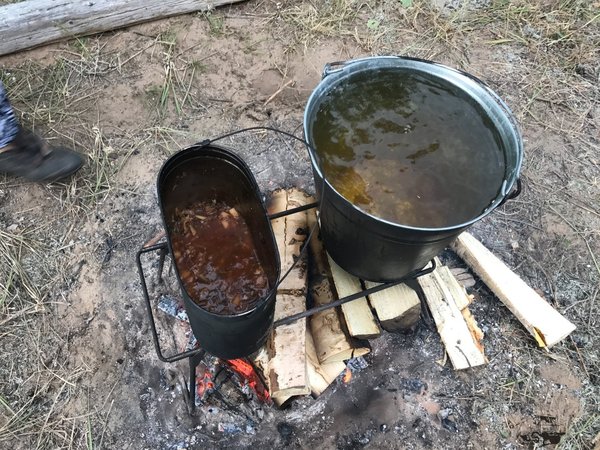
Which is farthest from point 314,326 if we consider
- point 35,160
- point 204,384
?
point 35,160

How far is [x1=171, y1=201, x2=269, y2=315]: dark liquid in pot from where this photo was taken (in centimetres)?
212

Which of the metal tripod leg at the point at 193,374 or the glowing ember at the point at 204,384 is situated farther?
the glowing ember at the point at 204,384

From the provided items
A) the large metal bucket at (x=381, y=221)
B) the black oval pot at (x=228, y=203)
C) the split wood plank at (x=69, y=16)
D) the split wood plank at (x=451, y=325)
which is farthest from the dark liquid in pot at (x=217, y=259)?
the split wood plank at (x=69, y=16)

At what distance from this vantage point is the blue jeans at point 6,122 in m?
2.66

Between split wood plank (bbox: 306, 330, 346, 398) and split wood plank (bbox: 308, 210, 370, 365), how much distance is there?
0.02m

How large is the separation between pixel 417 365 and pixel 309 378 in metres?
0.64

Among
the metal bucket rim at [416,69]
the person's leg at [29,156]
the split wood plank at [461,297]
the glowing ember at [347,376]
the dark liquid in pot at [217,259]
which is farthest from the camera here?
the person's leg at [29,156]

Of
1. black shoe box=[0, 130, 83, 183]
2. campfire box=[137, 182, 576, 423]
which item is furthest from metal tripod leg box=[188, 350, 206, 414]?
black shoe box=[0, 130, 83, 183]

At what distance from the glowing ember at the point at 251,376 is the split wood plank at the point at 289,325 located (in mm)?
92

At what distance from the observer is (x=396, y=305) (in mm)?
2479

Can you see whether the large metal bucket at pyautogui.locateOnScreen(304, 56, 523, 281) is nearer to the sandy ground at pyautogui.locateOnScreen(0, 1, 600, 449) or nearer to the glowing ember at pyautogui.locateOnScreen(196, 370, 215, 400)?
the sandy ground at pyautogui.locateOnScreen(0, 1, 600, 449)

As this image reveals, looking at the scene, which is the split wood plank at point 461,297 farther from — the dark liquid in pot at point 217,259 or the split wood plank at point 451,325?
the dark liquid in pot at point 217,259

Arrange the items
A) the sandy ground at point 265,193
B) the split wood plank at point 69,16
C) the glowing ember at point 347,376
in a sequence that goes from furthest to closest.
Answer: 1. the split wood plank at point 69,16
2. the glowing ember at point 347,376
3. the sandy ground at point 265,193

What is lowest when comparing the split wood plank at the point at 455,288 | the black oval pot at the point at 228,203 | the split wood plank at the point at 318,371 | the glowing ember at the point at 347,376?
the glowing ember at the point at 347,376
